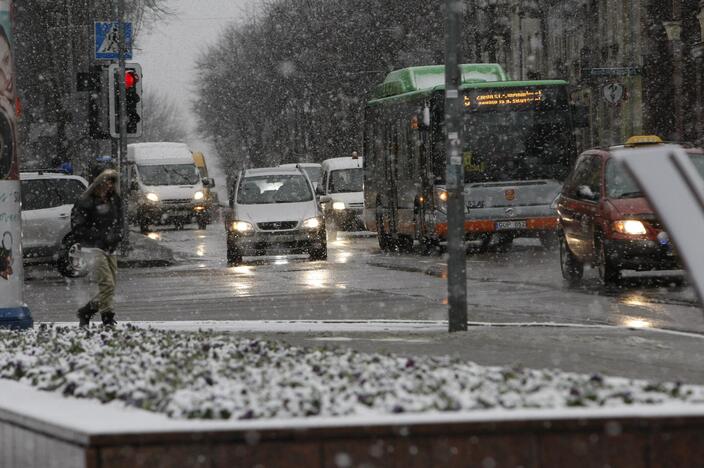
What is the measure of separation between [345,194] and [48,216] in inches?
714

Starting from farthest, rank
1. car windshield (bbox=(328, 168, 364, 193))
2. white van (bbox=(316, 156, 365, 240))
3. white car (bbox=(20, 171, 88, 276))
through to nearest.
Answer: car windshield (bbox=(328, 168, 364, 193)) → white van (bbox=(316, 156, 365, 240)) → white car (bbox=(20, 171, 88, 276))

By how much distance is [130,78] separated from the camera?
95.5ft

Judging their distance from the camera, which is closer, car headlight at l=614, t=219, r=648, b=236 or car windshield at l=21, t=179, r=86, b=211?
car headlight at l=614, t=219, r=648, b=236

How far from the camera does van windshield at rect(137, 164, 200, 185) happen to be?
54.3 meters

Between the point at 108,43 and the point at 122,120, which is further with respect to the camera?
the point at 108,43

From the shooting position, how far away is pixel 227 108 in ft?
414

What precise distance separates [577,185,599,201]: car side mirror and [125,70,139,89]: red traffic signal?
10786mm

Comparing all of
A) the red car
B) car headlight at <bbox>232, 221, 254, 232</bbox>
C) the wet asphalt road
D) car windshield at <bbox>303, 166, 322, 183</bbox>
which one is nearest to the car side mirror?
the red car

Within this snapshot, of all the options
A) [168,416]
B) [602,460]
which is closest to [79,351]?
[168,416]

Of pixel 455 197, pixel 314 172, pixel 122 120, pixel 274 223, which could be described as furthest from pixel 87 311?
pixel 314 172

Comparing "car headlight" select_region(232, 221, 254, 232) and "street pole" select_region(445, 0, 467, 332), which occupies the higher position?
"street pole" select_region(445, 0, 467, 332)

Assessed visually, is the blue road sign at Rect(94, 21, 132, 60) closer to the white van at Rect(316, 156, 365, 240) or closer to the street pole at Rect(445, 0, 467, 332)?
the white van at Rect(316, 156, 365, 240)

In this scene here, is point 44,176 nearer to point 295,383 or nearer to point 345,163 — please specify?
point 345,163

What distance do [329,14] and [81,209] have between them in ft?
199
